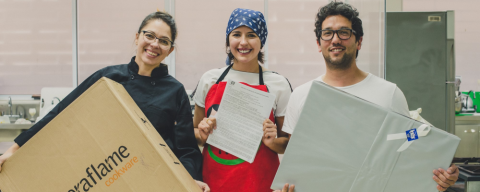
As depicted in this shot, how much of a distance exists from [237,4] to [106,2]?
73.9 inches

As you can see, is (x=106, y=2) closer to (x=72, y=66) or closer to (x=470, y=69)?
(x=72, y=66)

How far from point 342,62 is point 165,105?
704 millimetres

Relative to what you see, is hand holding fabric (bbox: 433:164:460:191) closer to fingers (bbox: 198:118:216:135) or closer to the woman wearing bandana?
the woman wearing bandana

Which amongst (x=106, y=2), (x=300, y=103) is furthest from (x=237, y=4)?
(x=300, y=103)

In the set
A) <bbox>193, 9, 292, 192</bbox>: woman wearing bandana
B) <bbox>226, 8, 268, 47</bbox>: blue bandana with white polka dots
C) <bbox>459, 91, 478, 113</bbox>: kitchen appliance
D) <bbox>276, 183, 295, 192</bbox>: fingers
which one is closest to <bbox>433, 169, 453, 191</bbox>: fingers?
<bbox>276, 183, 295, 192</bbox>: fingers

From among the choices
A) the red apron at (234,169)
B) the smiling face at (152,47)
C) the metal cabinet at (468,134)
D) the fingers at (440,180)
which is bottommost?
the metal cabinet at (468,134)

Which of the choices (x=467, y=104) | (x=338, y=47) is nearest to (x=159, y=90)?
(x=338, y=47)

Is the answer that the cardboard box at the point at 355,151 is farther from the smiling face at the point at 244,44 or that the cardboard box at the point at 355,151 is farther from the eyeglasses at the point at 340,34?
the smiling face at the point at 244,44

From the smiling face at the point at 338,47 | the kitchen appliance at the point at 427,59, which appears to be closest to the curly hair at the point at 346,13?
the smiling face at the point at 338,47

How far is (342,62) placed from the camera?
113 centimetres

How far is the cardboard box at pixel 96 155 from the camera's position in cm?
79

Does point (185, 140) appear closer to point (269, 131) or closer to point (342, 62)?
point (269, 131)

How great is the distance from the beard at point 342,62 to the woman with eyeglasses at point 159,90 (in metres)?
0.59

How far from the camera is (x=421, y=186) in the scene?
86cm
